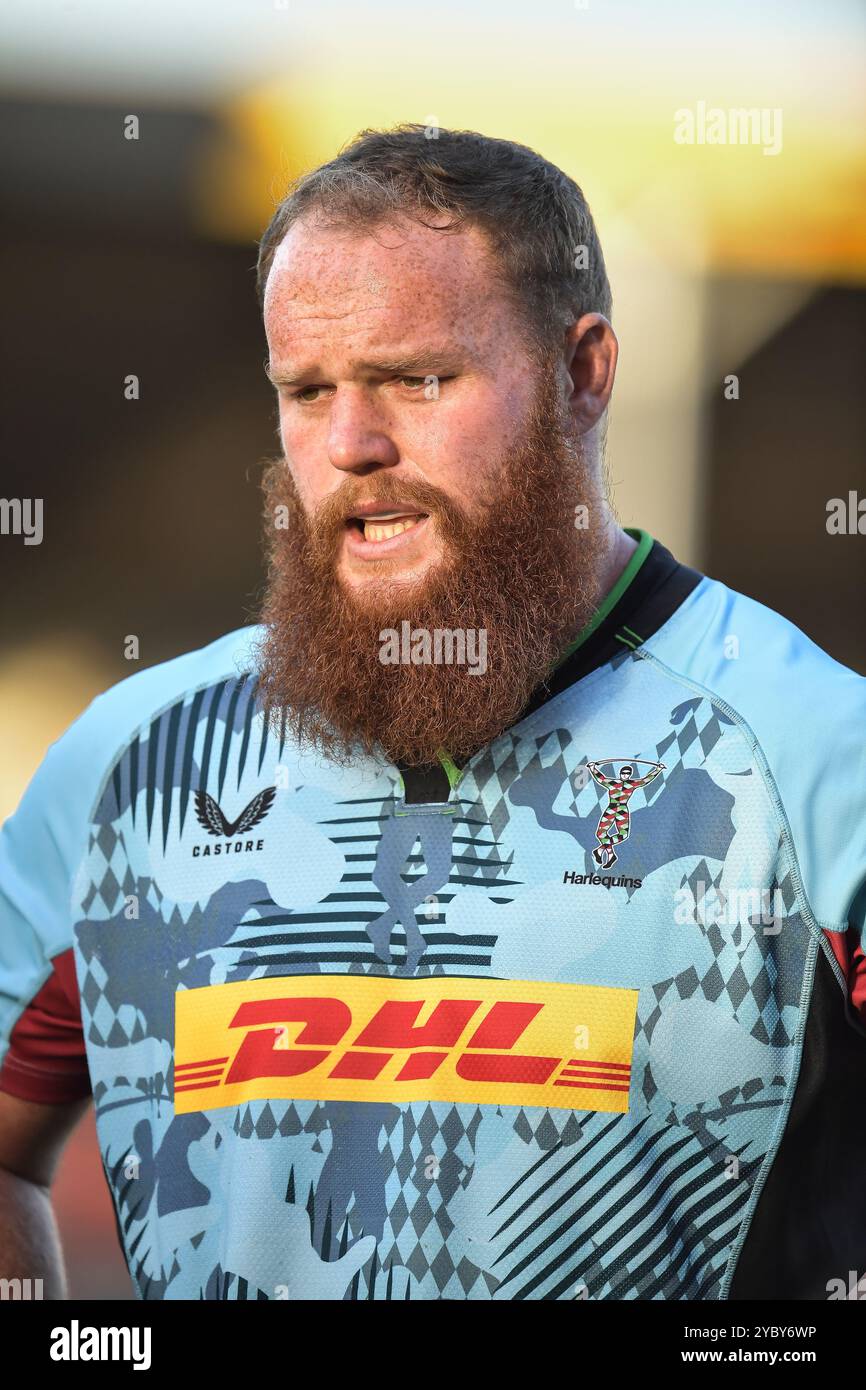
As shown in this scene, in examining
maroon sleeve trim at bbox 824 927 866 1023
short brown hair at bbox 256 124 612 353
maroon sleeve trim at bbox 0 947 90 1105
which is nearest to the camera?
maroon sleeve trim at bbox 824 927 866 1023

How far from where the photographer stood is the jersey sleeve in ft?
7.64

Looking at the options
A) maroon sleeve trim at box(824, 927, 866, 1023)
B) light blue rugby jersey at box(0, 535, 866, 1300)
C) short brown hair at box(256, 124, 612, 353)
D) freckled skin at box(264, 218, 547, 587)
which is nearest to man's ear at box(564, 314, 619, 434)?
short brown hair at box(256, 124, 612, 353)

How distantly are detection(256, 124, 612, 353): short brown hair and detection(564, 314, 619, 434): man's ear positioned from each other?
0.08 ft

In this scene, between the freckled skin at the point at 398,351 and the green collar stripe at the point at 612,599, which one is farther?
the green collar stripe at the point at 612,599

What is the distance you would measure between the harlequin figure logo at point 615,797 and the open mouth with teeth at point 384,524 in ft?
1.41

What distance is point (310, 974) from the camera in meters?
2.10

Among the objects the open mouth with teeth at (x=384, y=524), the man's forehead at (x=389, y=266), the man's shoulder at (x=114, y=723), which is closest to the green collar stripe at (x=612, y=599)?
the open mouth with teeth at (x=384, y=524)

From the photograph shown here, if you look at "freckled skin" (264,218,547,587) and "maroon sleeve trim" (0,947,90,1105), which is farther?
"maroon sleeve trim" (0,947,90,1105)

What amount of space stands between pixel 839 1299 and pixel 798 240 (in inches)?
88.6

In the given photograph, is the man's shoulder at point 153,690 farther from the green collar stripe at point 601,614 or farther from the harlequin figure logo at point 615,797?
the harlequin figure logo at point 615,797

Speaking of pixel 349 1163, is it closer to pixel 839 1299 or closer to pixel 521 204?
pixel 839 1299

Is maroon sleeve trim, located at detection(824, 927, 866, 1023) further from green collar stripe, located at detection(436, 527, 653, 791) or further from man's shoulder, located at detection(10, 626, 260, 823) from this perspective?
man's shoulder, located at detection(10, 626, 260, 823)

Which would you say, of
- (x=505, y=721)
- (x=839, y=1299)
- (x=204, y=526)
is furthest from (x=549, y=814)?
(x=204, y=526)

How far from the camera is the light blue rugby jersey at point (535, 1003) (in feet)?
6.44
